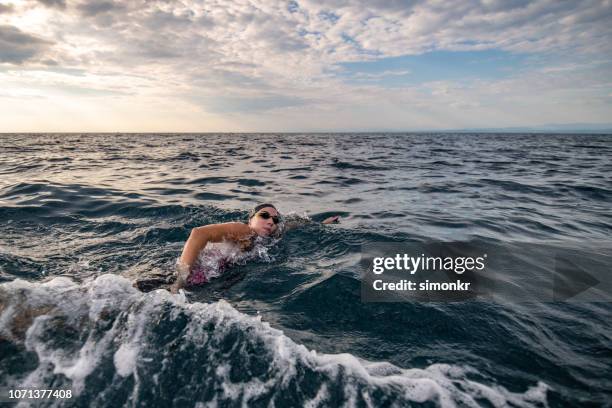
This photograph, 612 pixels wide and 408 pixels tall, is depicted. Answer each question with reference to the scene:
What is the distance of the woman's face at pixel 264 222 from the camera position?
5828 millimetres

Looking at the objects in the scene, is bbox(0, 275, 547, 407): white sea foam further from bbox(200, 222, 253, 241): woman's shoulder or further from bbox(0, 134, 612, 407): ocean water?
bbox(200, 222, 253, 241): woman's shoulder

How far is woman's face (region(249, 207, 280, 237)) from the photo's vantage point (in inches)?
229

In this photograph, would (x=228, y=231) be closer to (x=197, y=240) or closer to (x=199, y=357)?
(x=197, y=240)

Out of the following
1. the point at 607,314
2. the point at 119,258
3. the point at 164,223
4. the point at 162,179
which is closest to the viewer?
the point at 607,314

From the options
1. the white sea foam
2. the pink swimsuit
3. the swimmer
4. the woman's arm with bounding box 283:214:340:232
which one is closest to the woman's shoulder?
the swimmer

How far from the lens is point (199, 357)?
9.48ft

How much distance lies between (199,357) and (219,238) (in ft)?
7.59

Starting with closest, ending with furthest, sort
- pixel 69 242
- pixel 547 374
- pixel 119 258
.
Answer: pixel 547 374 < pixel 119 258 < pixel 69 242

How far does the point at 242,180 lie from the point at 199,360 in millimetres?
11219

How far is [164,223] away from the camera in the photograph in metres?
7.65

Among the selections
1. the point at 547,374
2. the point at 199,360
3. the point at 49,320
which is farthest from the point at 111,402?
the point at 547,374

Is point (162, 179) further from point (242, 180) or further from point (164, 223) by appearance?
point (164, 223)

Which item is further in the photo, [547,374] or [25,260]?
[25,260]

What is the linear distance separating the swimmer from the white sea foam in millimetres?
964
